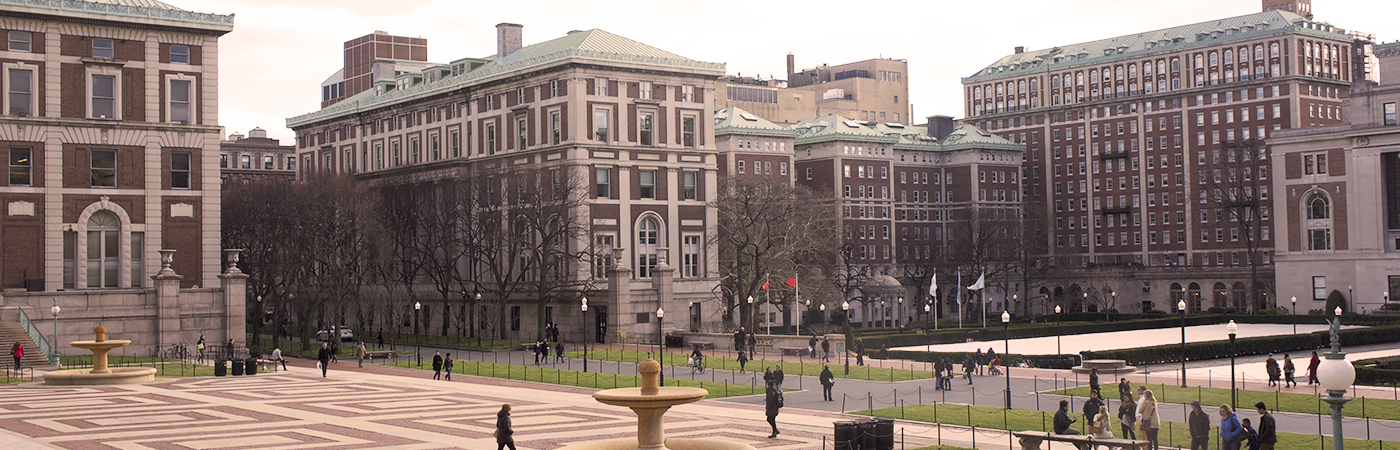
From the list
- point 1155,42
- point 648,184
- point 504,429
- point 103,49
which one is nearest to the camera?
point 504,429

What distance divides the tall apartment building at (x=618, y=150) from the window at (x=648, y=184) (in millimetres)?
70

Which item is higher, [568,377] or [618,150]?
[618,150]

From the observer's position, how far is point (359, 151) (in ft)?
399

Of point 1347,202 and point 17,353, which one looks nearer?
point 17,353

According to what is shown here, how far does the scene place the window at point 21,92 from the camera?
6875cm

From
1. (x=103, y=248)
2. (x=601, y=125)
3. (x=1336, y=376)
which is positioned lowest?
(x=1336, y=376)

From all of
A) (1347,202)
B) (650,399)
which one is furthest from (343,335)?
(1347,202)

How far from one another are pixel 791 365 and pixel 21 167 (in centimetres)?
3967

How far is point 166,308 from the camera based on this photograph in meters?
68.1

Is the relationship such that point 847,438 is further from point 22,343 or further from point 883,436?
point 22,343

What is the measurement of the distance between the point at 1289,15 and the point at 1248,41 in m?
6.68

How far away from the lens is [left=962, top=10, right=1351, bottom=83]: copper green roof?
151125 mm

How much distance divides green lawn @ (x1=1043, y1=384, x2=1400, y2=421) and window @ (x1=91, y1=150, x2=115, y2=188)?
4855cm

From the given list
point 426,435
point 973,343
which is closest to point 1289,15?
point 973,343
